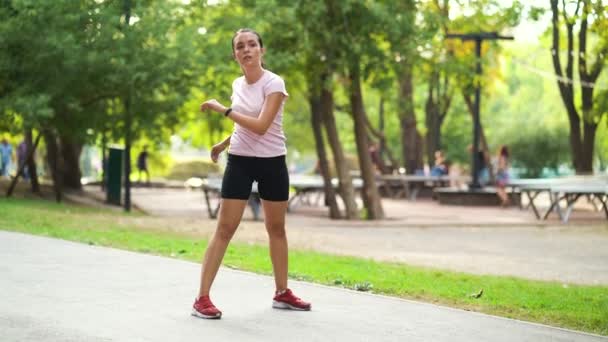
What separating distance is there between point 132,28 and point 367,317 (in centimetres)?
1648

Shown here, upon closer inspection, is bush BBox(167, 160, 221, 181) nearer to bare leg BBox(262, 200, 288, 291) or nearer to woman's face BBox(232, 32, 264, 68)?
bare leg BBox(262, 200, 288, 291)

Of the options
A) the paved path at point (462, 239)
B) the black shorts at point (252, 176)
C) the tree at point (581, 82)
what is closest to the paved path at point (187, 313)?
the black shorts at point (252, 176)

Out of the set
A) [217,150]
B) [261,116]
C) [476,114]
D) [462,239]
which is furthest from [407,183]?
[261,116]

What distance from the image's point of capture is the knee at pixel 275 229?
7.96 metres

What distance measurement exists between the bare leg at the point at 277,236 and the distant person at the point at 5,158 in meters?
30.4

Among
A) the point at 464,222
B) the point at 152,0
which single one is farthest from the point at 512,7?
the point at 152,0

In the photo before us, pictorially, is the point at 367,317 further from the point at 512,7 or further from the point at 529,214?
the point at 529,214

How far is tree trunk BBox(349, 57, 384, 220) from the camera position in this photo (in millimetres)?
26641

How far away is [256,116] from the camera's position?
767 centimetres

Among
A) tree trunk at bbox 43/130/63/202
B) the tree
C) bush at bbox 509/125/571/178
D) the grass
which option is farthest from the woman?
bush at bbox 509/125/571/178

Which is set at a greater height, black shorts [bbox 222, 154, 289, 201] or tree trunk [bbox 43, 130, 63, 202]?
black shorts [bbox 222, 154, 289, 201]

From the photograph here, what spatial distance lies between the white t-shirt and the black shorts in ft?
0.17

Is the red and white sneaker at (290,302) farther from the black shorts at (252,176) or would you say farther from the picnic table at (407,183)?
the picnic table at (407,183)

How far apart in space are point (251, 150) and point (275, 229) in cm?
60
